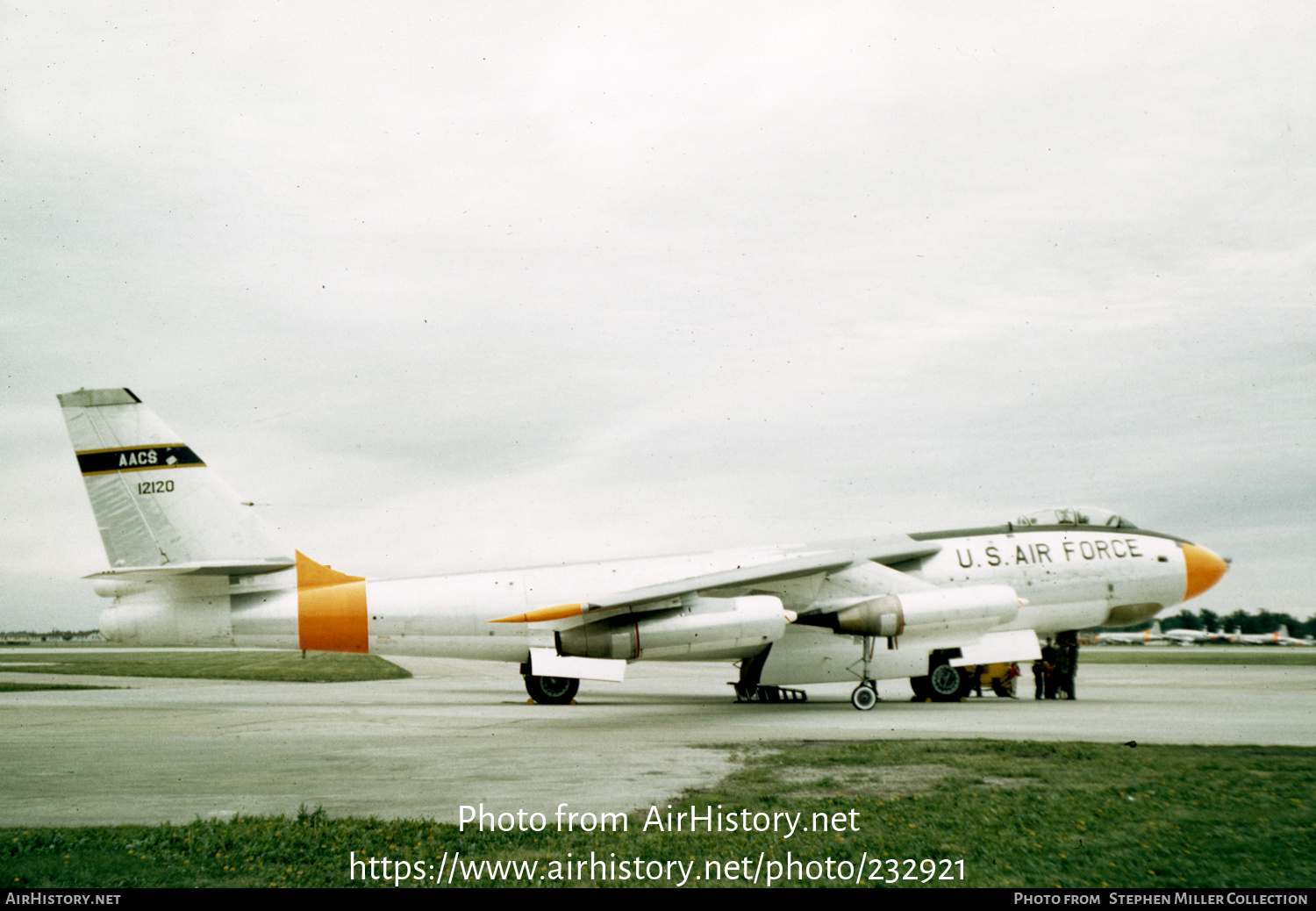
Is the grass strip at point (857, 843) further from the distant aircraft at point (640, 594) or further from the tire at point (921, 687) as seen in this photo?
the tire at point (921, 687)

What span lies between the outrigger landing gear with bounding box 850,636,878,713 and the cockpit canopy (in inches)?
188

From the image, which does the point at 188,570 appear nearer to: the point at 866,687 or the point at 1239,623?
the point at 866,687

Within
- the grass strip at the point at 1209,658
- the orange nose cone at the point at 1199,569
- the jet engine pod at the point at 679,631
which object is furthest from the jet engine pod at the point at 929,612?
the grass strip at the point at 1209,658

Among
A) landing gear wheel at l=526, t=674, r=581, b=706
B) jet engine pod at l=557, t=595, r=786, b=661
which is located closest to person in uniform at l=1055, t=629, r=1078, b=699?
jet engine pod at l=557, t=595, r=786, b=661

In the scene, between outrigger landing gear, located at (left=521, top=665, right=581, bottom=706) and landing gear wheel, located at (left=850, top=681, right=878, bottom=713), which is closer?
landing gear wheel, located at (left=850, top=681, right=878, bottom=713)

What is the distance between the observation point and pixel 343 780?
8750 mm

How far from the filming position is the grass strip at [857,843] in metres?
5.26

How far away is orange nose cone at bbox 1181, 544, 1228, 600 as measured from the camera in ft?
61.8

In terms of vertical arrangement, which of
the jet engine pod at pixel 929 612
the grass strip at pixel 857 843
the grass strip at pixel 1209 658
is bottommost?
the grass strip at pixel 1209 658

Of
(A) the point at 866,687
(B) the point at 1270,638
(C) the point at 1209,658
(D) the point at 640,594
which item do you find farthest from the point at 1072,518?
(B) the point at 1270,638

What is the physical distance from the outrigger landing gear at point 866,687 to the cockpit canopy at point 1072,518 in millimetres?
4784

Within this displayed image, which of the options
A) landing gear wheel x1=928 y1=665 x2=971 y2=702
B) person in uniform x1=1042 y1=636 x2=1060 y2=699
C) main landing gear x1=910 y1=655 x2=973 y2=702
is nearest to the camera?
main landing gear x1=910 y1=655 x2=973 y2=702

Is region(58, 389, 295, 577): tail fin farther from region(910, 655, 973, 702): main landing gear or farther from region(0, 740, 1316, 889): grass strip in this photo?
region(910, 655, 973, 702): main landing gear

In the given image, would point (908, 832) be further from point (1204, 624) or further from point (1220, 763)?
point (1204, 624)
